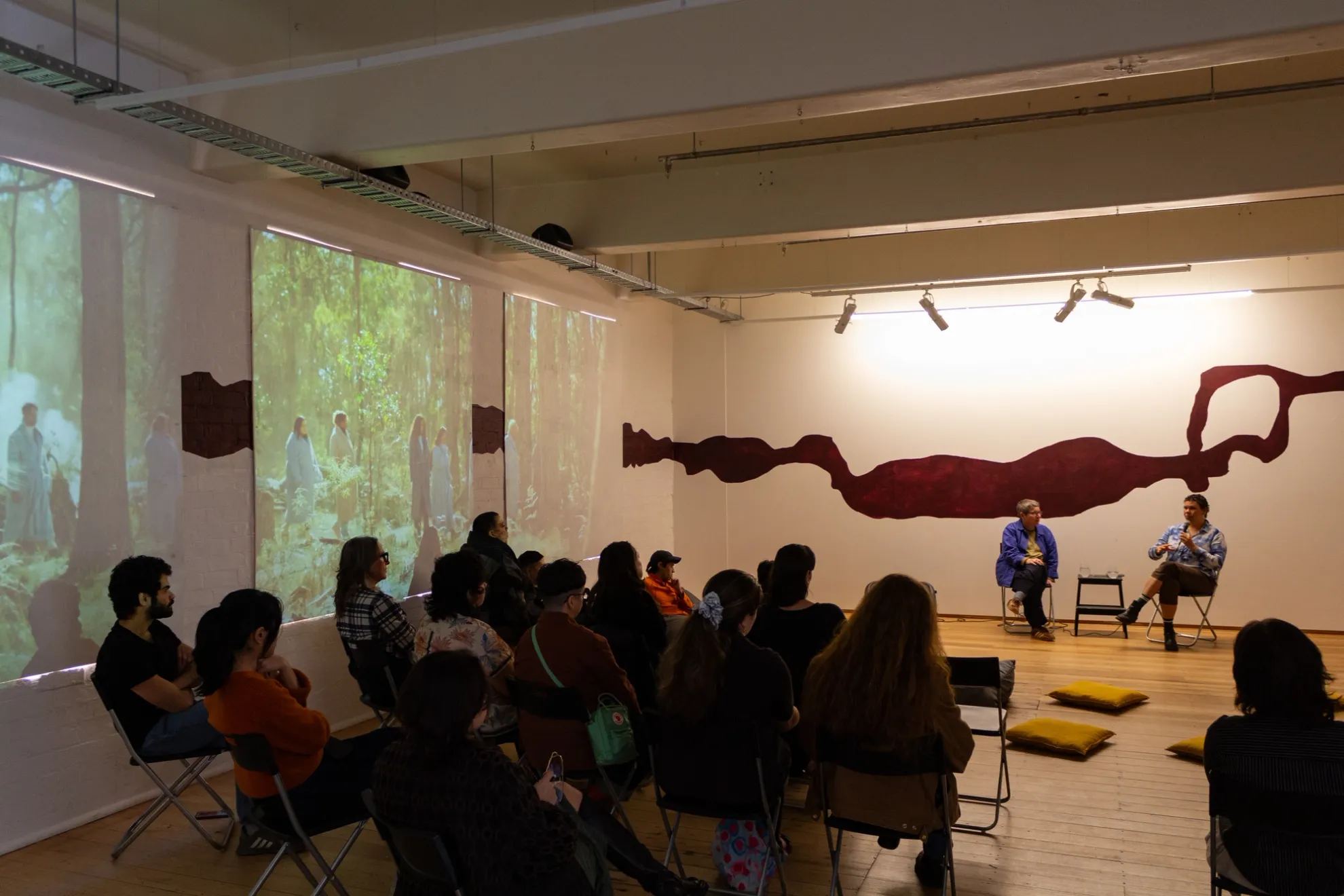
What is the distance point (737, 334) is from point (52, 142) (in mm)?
7302

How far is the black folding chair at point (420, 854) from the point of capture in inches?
88.9

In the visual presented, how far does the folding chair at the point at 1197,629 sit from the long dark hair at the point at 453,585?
6.46 metres

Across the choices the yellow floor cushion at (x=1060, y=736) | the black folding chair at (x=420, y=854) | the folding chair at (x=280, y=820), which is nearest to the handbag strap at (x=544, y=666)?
the folding chair at (x=280, y=820)

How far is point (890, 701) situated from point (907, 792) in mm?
334

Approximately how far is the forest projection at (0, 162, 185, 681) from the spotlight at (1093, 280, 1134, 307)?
23.3 ft

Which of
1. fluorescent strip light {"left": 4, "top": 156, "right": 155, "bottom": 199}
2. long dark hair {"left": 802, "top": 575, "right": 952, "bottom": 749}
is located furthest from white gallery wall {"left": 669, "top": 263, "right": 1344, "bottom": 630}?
long dark hair {"left": 802, "top": 575, "right": 952, "bottom": 749}

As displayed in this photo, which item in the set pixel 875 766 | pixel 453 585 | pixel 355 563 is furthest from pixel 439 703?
pixel 355 563

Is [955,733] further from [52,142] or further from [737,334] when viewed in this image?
[737,334]

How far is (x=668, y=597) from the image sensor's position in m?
5.75

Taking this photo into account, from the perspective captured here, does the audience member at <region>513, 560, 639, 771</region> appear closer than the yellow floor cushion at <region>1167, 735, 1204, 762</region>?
Yes

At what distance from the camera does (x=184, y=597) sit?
4.93 meters

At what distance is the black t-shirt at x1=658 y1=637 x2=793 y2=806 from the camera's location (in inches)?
123

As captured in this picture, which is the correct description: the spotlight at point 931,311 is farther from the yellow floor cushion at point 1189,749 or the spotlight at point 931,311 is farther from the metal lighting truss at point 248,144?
the yellow floor cushion at point 1189,749

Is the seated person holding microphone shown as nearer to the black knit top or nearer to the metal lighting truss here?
the metal lighting truss
